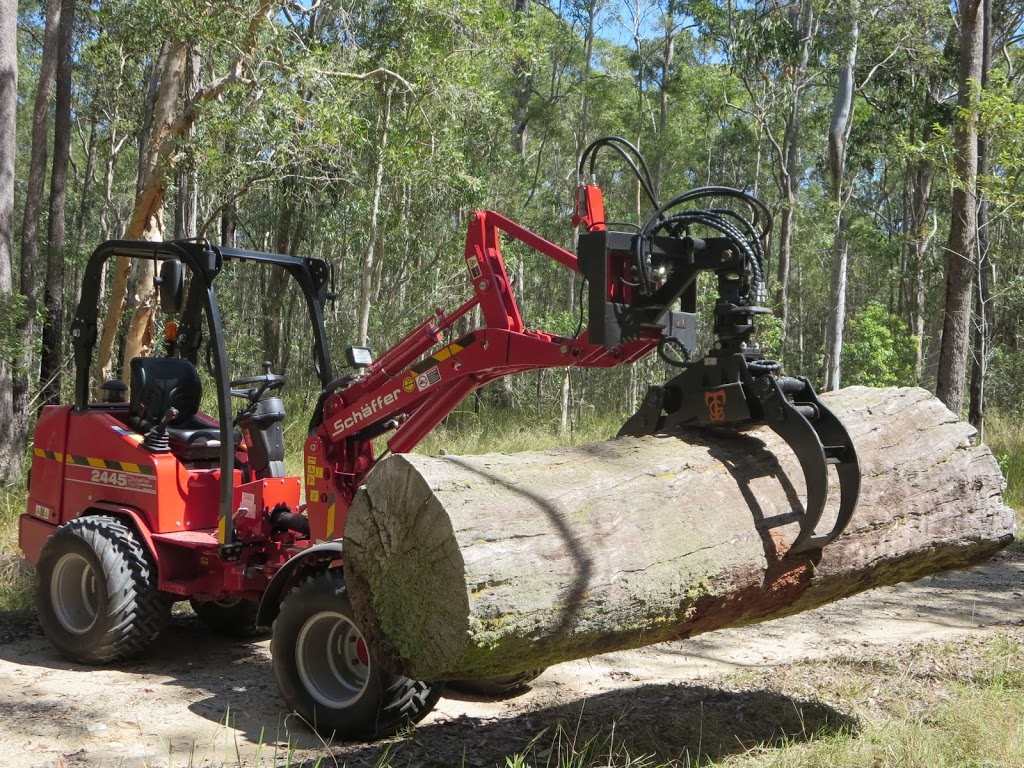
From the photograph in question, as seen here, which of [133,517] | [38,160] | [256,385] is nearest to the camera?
[133,517]

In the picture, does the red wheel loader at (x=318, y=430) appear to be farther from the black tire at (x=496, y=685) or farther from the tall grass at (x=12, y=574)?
the tall grass at (x=12, y=574)

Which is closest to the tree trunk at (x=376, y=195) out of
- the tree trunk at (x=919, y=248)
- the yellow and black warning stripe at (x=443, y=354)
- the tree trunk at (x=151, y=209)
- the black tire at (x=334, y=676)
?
the tree trunk at (x=151, y=209)

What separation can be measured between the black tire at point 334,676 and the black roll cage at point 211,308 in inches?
40.4

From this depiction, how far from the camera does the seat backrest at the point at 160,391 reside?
20.5 feet

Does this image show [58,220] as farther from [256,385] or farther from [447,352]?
[447,352]

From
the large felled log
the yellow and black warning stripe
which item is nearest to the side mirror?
the yellow and black warning stripe

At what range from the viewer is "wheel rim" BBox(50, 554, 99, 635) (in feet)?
19.9

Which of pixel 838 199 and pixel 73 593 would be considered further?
pixel 838 199

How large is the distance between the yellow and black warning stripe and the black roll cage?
1.01m

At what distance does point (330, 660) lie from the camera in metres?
4.84

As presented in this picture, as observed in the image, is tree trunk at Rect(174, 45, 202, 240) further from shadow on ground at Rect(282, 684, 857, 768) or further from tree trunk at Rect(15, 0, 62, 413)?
shadow on ground at Rect(282, 684, 857, 768)

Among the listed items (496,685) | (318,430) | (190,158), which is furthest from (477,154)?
(496,685)

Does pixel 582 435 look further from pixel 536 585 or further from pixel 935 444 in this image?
pixel 536 585

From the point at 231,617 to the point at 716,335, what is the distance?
4.15 metres
